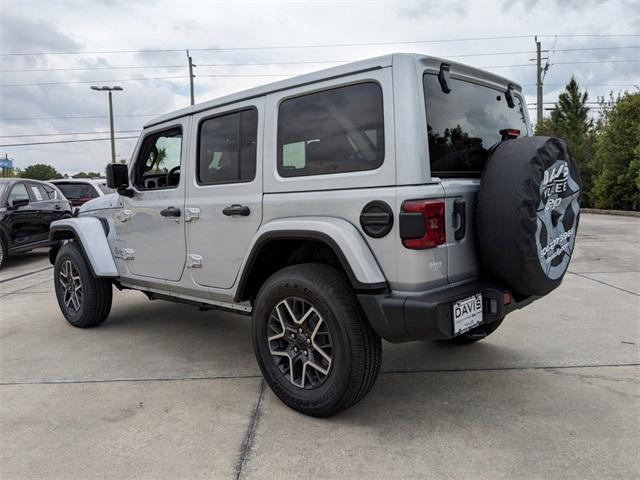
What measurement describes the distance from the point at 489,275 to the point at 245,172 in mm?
1683

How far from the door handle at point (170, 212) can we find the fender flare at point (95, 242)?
41.0 inches

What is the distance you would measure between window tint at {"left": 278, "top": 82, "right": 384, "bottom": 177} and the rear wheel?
1595 millimetres

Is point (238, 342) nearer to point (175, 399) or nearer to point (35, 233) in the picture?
point (175, 399)

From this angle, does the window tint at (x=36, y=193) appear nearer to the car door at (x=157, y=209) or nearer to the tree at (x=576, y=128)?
the car door at (x=157, y=209)

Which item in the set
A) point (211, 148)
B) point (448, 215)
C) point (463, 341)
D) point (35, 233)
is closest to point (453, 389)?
point (463, 341)

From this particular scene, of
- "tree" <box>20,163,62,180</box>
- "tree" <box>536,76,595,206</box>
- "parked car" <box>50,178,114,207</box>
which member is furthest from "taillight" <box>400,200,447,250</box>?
"tree" <box>20,163,62,180</box>

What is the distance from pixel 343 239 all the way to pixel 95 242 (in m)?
2.95

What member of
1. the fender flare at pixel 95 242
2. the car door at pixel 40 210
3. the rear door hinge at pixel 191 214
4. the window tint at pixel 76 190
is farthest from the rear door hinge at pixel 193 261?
the window tint at pixel 76 190

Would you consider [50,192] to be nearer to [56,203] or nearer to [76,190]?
[56,203]

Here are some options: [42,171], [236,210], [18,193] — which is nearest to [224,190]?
[236,210]

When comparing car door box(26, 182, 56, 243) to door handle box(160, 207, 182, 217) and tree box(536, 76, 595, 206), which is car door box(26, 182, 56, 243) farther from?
tree box(536, 76, 595, 206)

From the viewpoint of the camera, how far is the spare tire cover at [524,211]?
102 inches

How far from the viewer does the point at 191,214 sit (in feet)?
12.1

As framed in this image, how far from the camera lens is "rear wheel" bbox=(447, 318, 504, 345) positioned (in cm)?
366
